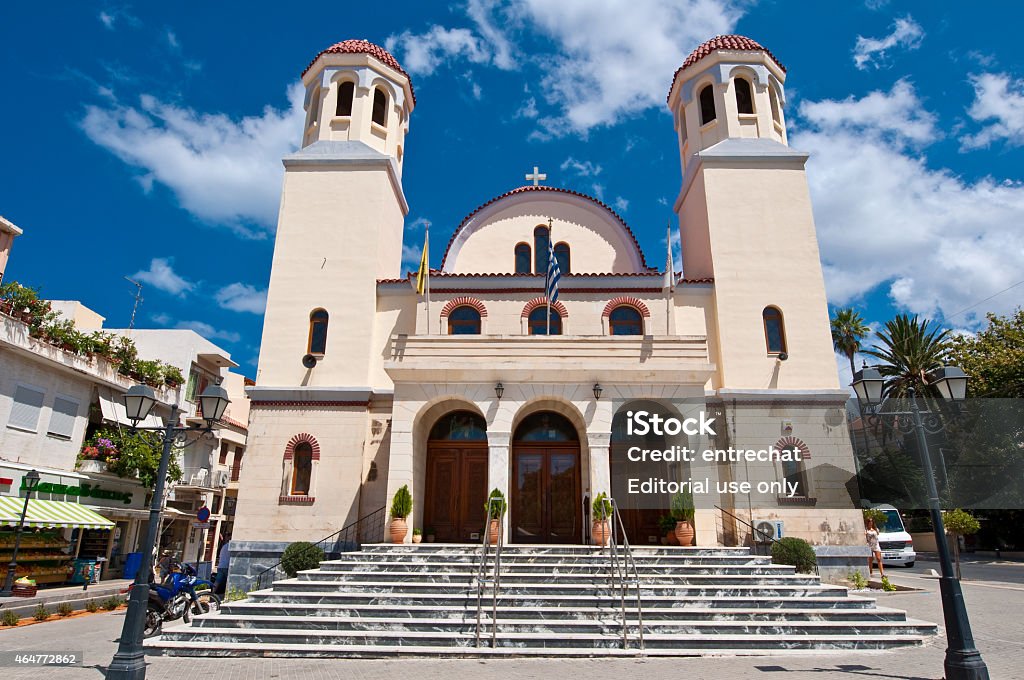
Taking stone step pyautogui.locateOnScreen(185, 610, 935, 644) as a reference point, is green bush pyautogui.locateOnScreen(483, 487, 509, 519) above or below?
above

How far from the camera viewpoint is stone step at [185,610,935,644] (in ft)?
32.5

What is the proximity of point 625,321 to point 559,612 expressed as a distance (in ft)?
32.4

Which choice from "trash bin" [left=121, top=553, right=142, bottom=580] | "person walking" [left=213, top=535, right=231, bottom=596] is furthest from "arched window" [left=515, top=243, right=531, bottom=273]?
"trash bin" [left=121, top=553, right=142, bottom=580]

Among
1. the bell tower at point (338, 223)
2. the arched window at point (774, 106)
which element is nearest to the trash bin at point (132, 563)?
the bell tower at point (338, 223)

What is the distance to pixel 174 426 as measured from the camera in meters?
9.04

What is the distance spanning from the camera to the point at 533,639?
9.49 metres

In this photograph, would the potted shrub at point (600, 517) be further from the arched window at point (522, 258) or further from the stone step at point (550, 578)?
the arched window at point (522, 258)

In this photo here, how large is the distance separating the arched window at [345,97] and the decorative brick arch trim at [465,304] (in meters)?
7.63

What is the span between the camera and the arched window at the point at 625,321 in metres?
18.3

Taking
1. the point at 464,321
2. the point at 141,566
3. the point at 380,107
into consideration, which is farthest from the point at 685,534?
the point at 380,107

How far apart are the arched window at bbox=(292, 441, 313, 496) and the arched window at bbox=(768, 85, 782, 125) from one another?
17664 mm

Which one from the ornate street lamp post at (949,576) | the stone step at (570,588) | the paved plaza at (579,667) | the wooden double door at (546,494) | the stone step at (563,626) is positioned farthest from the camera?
the wooden double door at (546,494)

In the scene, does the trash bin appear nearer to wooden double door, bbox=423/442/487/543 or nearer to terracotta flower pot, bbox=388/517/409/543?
wooden double door, bbox=423/442/487/543

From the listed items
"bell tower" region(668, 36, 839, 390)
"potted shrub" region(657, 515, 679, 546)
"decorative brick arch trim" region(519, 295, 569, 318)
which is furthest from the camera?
"decorative brick arch trim" region(519, 295, 569, 318)
